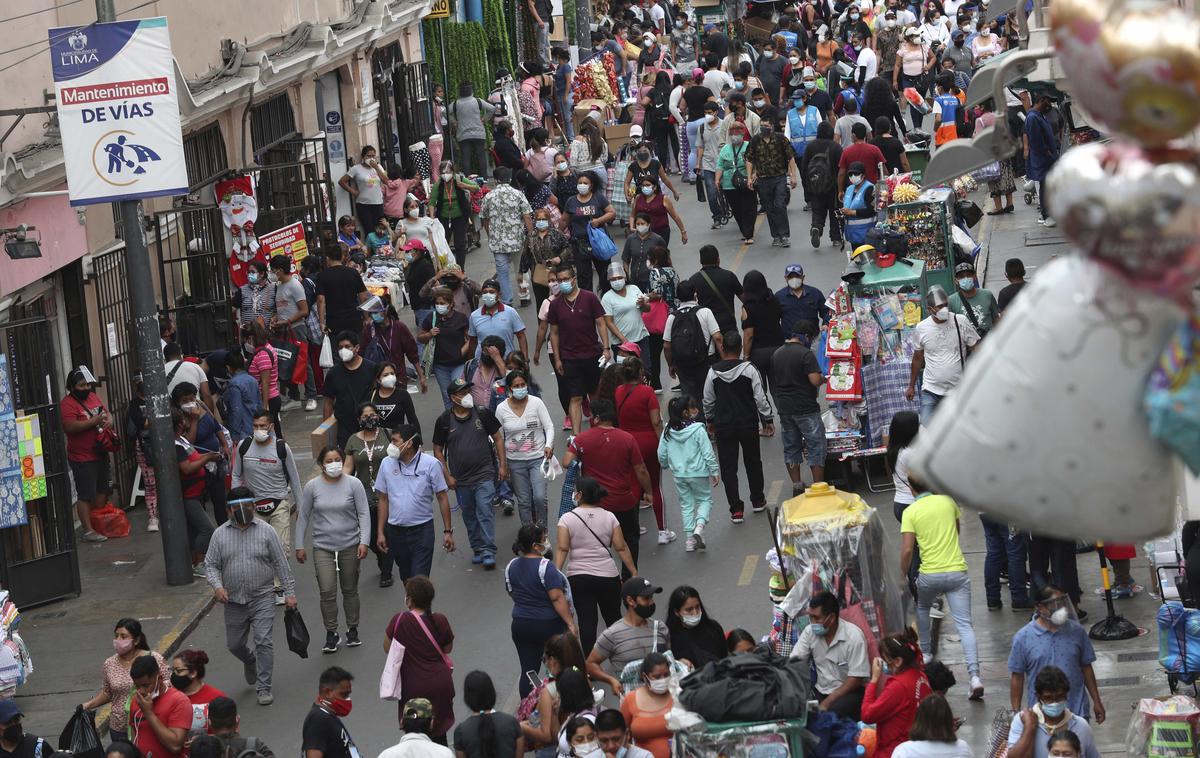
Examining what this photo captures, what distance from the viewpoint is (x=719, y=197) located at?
2694cm

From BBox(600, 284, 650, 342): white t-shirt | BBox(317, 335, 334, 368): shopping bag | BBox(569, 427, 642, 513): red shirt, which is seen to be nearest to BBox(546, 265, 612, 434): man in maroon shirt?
BBox(600, 284, 650, 342): white t-shirt

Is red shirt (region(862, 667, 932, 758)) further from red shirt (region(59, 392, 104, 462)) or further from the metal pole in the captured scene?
red shirt (region(59, 392, 104, 462))

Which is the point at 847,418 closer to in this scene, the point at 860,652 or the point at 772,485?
the point at 772,485

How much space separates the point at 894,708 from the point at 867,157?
13753 mm

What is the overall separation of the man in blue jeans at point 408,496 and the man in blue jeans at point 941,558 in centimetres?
377

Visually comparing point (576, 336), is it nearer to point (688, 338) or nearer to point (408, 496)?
point (688, 338)

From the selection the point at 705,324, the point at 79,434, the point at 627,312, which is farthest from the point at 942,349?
the point at 79,434

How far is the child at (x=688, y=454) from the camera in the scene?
14.8 metres

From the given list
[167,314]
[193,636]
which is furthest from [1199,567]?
[167,314]

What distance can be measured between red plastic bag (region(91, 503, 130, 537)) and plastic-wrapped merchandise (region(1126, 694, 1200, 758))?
35.3 ft

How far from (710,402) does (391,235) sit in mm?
10264

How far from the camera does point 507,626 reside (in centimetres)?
→ 1420

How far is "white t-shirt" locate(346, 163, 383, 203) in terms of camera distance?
87.8 ft

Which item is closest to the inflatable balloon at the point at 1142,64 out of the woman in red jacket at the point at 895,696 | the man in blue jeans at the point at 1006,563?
the woman in red jacket at the point at 895,696
